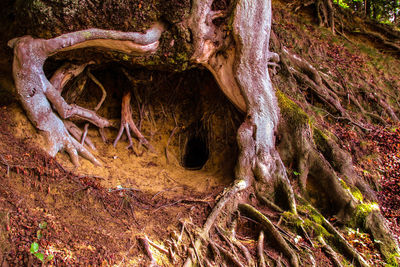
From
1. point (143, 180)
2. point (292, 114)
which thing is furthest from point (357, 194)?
point (143, 180)

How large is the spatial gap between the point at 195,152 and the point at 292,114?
7.99ft

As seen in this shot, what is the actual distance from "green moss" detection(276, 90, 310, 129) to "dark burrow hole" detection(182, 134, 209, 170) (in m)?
1.76

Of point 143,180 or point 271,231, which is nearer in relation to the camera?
point 271,231

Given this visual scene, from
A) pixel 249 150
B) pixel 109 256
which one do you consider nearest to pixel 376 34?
pixel 249 150

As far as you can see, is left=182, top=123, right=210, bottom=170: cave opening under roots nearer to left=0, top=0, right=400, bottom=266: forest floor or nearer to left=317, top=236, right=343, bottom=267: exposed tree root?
left=0, top=0, right=400, bottom=266: forest floor

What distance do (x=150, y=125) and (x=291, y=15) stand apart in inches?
201

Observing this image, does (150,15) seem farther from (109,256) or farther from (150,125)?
(109,256)

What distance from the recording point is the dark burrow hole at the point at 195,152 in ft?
19.5

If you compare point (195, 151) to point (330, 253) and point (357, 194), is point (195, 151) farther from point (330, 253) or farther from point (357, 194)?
point (330, 253)

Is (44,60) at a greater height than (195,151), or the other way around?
(44,60)

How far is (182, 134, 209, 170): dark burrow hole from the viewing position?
19.5 feet

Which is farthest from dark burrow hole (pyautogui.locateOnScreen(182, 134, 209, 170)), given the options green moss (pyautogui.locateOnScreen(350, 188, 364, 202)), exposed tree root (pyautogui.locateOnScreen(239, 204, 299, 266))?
green moss (pyautogui.locateOnScreen(350, 188, 364, 202))

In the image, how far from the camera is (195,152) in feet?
20.5

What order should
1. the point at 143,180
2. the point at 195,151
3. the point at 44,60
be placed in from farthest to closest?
the point at 195,151
the point at 143,180
the point at 44,60
